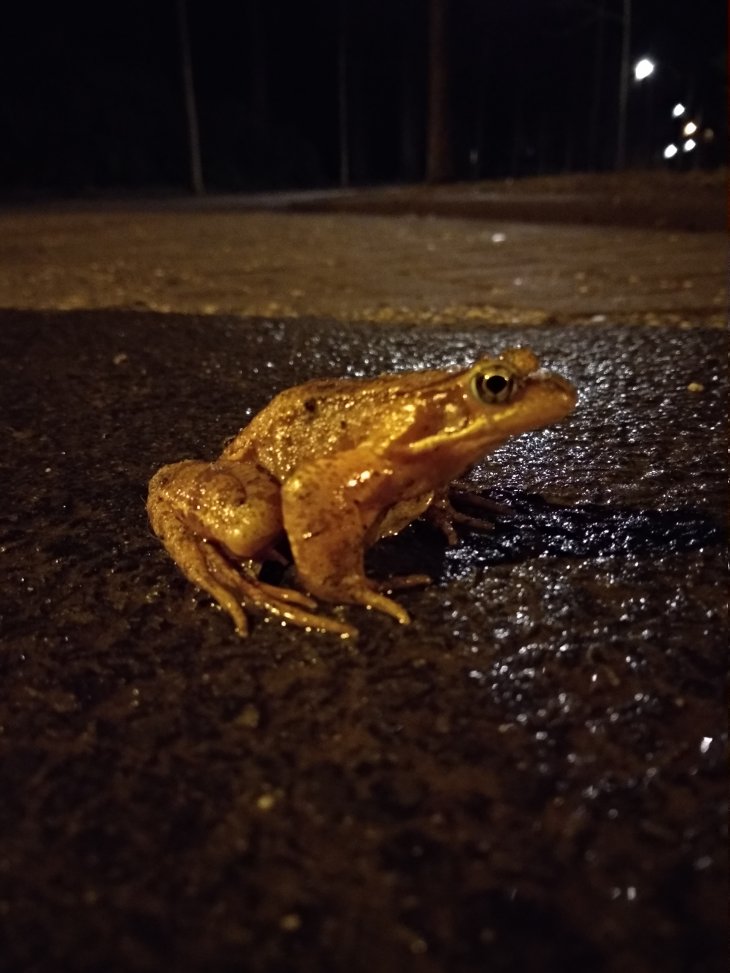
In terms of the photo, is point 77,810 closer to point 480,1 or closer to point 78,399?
point 78,399

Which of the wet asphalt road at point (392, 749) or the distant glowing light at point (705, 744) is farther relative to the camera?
the distant glowing light at point (705, 744)

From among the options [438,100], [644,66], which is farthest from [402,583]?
[644,66]

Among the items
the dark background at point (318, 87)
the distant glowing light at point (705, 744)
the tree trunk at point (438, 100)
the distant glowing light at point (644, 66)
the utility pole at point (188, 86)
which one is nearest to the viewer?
the distant glowing light at point (705, 744)

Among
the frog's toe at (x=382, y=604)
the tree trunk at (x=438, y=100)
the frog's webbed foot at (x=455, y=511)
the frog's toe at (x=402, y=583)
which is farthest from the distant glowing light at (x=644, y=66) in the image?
the frog's toe at (x=382, y=604)

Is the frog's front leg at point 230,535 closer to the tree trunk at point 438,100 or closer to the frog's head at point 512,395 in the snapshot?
the frog's head at point 512,395

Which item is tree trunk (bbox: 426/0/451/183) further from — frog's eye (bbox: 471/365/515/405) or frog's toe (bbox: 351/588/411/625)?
frog's toe (bbox: 351/588/411/625)

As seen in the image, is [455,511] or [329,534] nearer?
[329,534]

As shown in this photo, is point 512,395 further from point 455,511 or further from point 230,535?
point 230,535
